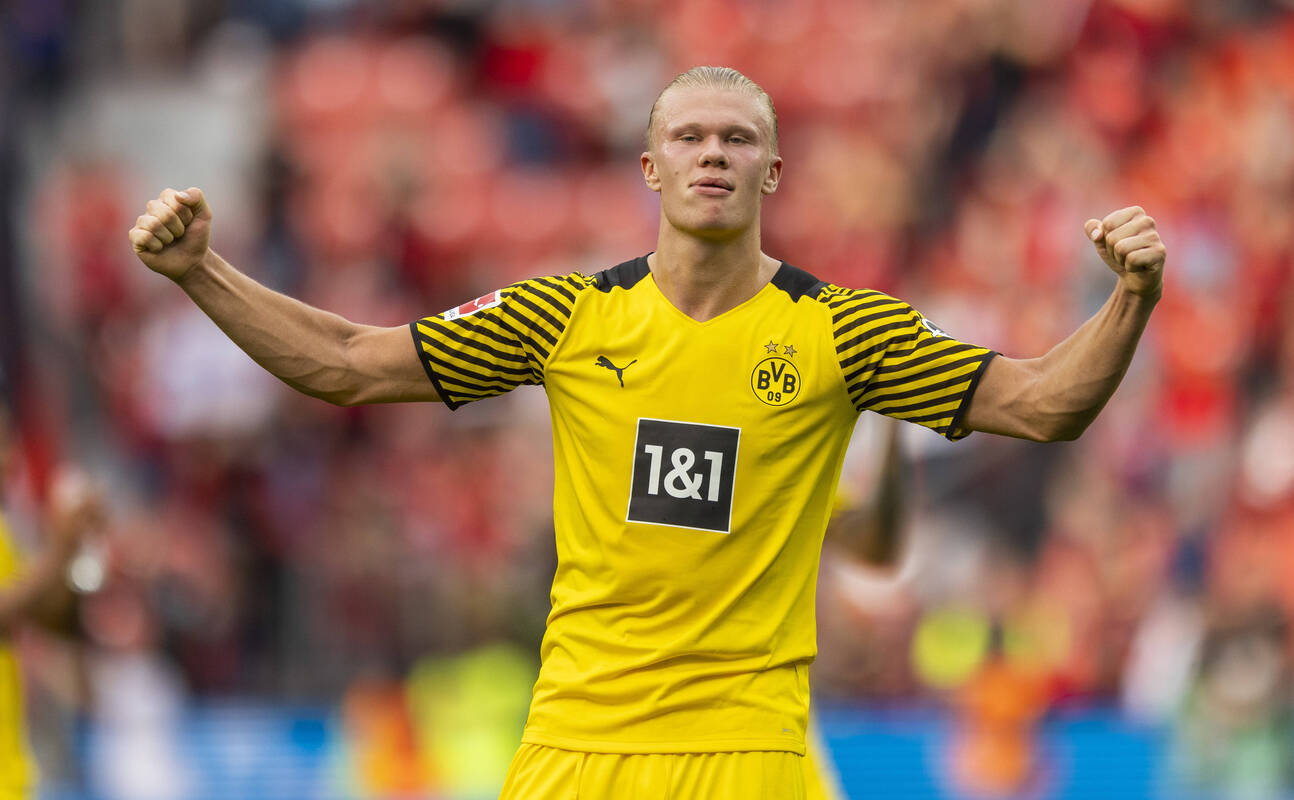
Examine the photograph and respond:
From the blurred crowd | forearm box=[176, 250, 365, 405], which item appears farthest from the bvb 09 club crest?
the blurred crowd

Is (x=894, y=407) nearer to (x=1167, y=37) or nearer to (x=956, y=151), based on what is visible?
(x=956, y=151)

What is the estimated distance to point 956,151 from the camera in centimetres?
1332

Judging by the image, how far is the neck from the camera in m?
3.76

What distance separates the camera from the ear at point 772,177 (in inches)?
151

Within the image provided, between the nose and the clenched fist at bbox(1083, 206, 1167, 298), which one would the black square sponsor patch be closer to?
the nose

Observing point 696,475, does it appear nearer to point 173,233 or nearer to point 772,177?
point 772,177

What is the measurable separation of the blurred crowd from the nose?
305 inches

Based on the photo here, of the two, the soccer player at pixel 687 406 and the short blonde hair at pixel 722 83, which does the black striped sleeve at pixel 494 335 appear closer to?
the soccer player at pixel 687 406

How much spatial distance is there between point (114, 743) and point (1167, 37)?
976 centimetres

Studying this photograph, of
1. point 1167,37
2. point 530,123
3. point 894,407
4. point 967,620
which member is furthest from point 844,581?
point 894,407

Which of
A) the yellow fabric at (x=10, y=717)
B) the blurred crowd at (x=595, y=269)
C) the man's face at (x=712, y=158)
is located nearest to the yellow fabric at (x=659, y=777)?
the man's face at (x=712, y=158)

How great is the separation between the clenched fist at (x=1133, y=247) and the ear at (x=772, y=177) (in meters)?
0.76

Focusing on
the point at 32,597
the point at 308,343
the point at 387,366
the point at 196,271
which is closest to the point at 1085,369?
the point at 387,366

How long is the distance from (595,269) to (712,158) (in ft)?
29.6
